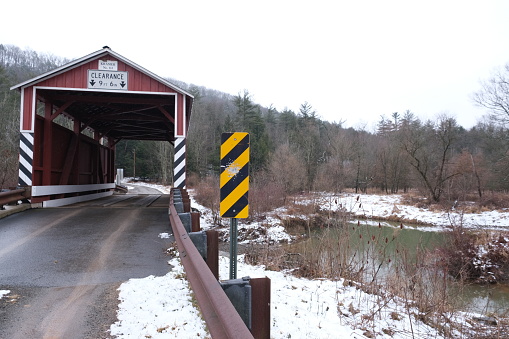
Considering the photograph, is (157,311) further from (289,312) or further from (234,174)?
(289,312)

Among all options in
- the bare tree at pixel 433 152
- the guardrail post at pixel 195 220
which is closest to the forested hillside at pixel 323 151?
the bare tree at pixel 433 152

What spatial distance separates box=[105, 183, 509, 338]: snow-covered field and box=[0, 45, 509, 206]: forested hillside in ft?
11.4

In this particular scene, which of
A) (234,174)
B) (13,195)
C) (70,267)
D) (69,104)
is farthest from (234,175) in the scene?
(69,104)

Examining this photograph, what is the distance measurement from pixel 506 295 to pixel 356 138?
126ft

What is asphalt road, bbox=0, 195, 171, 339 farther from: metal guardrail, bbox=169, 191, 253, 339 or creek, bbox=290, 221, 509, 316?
creek, bbox=290, 221, 509, 316

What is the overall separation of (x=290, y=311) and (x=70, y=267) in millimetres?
3251

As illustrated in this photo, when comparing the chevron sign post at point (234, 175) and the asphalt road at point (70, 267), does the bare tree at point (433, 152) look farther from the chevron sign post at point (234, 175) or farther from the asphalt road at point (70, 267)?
the chevron sign post at point (234, 175)

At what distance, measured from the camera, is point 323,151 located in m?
45.9

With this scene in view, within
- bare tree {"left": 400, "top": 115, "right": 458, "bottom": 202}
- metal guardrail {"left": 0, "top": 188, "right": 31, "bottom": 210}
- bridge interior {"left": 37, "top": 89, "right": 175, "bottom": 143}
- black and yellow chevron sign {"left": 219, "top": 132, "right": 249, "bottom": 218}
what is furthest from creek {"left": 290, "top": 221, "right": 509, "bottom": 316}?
bare tree {"left": 400, "top": 115, "right": 458, "bottom": 202}

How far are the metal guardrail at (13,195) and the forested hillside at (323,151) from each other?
9104mm

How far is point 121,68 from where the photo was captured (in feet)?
34.0

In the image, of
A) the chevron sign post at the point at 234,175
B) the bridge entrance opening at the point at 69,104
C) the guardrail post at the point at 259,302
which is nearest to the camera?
the guardrail post at the point at 259,302

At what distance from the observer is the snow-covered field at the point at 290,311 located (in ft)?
10.4

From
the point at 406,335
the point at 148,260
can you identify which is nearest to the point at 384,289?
the point at 406,335
